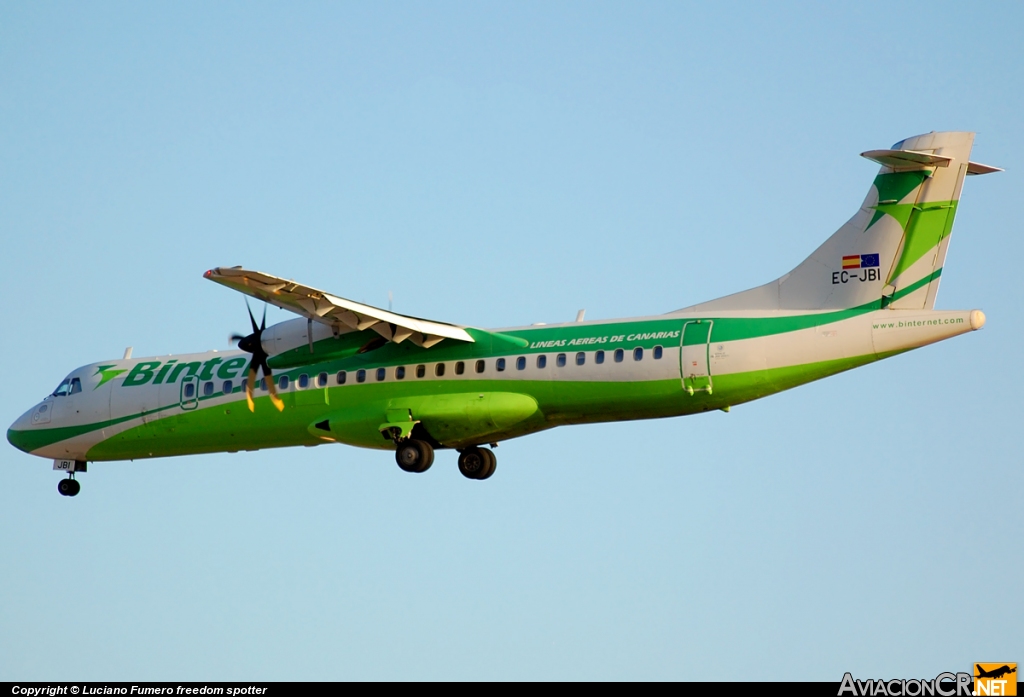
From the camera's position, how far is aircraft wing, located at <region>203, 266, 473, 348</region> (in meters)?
27.6

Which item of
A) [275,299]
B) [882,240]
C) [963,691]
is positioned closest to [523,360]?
[275,299]

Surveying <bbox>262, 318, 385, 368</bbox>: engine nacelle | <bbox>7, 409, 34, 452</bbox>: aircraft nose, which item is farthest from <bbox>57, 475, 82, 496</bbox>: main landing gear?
<bbox>262, 318, 385, 368</bbox>: engine nacelle

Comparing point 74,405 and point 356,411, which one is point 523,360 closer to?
point 356,411

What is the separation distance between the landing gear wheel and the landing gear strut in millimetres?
1787

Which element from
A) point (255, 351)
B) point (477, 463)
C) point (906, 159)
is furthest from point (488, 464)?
point (906, 159)

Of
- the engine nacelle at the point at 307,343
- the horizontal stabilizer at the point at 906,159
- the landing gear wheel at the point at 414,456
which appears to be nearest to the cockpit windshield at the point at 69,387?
the engine nacelle at the point at 307,343

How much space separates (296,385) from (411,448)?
9.94 ft

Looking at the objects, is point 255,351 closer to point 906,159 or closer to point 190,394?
point 190,394

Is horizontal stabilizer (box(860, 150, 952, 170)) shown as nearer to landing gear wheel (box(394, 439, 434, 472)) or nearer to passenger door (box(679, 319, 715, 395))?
passenger door (box(679, 319, 715, 395))

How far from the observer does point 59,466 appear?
112 ft

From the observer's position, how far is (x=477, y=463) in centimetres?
3119

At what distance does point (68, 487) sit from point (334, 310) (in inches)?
365

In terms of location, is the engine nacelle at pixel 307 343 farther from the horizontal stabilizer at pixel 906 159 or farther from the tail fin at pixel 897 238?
the horizontal stabilizer at pixel 906 159

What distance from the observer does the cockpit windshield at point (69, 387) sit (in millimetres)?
33719
